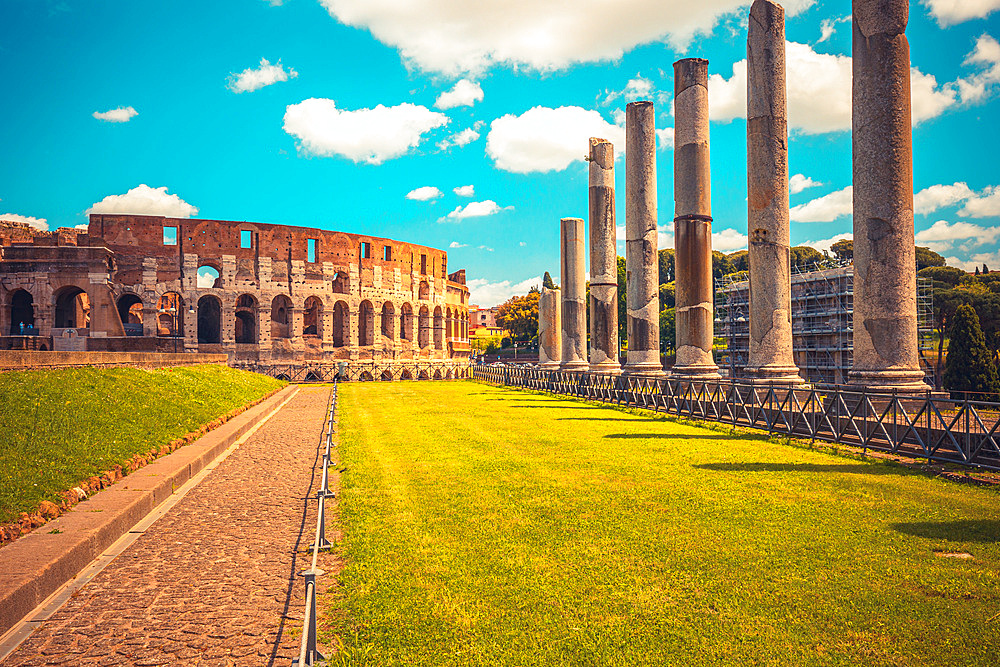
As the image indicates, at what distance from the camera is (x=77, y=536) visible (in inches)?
222

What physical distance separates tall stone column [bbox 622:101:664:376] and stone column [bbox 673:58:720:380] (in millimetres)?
3298

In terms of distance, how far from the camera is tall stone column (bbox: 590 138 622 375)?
25406 millimetres

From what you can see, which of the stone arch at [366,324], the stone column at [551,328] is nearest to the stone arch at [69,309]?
the stone arch at [366,324]

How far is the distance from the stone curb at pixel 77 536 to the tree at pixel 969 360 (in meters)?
28.1

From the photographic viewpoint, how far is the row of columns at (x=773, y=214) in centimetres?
1145

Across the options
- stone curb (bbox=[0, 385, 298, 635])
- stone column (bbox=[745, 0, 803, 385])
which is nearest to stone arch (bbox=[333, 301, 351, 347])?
stone column (bbox=[745, 0, 803, 385])

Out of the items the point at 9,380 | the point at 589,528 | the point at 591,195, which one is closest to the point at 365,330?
the point at 591,195

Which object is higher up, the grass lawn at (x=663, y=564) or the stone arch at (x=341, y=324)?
the stone arch at (x=341, y=324)

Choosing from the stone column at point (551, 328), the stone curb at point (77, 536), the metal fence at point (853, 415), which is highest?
the stone column at point (551, 328)

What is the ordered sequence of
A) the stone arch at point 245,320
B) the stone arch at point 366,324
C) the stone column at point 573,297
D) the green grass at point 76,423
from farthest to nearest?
the stone arch at point 366,324 < the stone arch at point 245,320 < the stone column at point 573,297 < the green grass at point 76,423

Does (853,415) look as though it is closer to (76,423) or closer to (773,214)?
(773,214)

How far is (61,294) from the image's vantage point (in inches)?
1422

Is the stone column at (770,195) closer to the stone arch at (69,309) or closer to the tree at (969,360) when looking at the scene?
the tree at (969,360)

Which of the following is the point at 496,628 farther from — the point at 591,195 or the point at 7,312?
the point at 7,312
